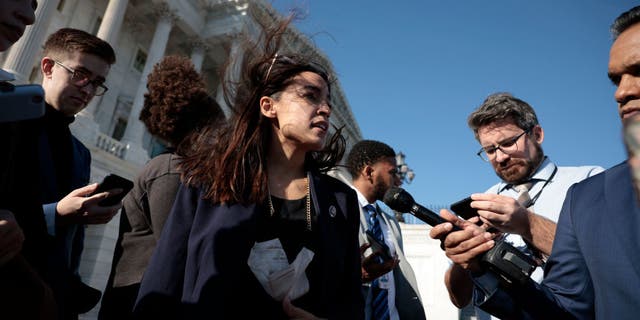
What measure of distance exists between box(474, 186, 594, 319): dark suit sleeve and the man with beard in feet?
1.30

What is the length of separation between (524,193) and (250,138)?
7.69 ft

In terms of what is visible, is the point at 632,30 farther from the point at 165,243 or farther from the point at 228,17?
the point at 228,17

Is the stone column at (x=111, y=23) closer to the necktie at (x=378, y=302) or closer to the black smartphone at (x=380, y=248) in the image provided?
the necktie at (x=378, y=302)

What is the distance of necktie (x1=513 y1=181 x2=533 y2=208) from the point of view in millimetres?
3146

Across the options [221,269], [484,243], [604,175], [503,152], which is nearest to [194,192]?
[221,269]

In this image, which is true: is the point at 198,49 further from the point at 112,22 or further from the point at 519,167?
the point at 519,167

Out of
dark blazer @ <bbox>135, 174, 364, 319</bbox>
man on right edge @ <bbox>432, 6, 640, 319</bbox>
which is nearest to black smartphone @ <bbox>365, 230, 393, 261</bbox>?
dark blazer @ <bbox>135, 174, 364, 319</bbox>

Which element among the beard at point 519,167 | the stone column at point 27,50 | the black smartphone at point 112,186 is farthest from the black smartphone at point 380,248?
the stone column at point 27,50

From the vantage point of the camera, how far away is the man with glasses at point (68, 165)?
7.04 ft

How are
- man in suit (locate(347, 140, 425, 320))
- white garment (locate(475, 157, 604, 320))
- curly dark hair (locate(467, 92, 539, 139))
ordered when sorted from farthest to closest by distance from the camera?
curly dark hair (locate(467, 92, 539, 139)), man in suit (locate(347, 140, 425, 320)), white garment (locate(475, 157, 604, 320))

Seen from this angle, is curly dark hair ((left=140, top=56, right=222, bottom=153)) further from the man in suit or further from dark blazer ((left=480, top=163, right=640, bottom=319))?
dark blazer ((left=480, top=163, right=640, bottom=319))

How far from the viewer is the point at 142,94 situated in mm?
19750

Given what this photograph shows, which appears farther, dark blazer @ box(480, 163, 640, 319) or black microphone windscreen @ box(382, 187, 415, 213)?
black microphone windscreen @ box(382, 187, 415, 213)

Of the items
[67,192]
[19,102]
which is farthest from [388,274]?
[19,102]
